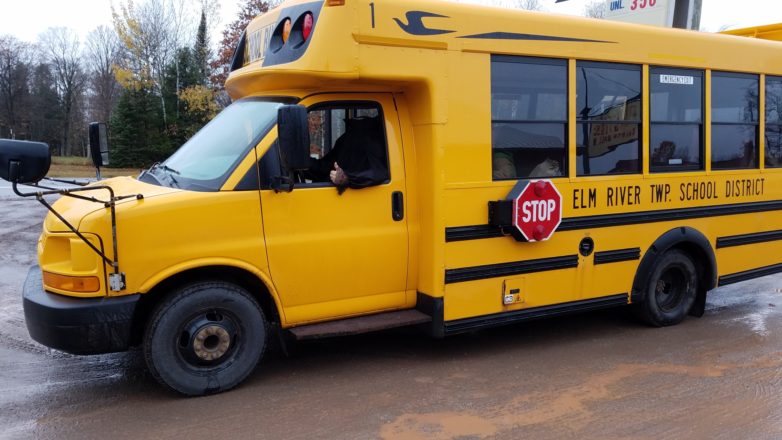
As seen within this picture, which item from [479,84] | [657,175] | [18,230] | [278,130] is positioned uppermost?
[479,84]

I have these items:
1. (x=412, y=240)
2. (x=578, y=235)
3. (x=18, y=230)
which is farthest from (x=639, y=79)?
(x=18, y=230)

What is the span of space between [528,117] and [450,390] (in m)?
2.33

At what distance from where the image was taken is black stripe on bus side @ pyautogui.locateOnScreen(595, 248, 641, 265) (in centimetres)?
597

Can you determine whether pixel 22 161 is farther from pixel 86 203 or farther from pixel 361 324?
pixel 361 324

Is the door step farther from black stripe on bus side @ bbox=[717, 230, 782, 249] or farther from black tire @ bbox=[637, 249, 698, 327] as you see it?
black stripe on bus side @ bbox=[717, 230, 782, 249]

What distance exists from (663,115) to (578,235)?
155cm

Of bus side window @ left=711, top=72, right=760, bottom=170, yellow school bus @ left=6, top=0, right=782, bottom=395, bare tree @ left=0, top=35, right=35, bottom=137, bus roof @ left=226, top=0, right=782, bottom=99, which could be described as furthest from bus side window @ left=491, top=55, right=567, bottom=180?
bare tree @ left=0, top=35, right=35, bottom=137

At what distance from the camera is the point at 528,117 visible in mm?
5551

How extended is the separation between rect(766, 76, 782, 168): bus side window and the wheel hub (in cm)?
593

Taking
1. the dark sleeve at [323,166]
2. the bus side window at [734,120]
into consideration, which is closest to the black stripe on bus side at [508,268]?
the dark sleeve at [323,166]

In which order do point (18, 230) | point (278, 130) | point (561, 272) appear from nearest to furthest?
point (278, 130), point (561, 272), point (18, 230)

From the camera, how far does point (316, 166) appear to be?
5.22 metres

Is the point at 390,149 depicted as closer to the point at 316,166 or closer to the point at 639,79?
→ the point at 316,166

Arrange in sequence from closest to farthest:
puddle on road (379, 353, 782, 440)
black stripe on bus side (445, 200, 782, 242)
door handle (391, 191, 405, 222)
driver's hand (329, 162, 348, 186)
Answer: puddle on road (379, 353, 782, 440)
driver's hand (329, 162, 348, 186)
door handle (391, 191, 405, 222)
black stripe on bus side (445, 200, 782, 242)
